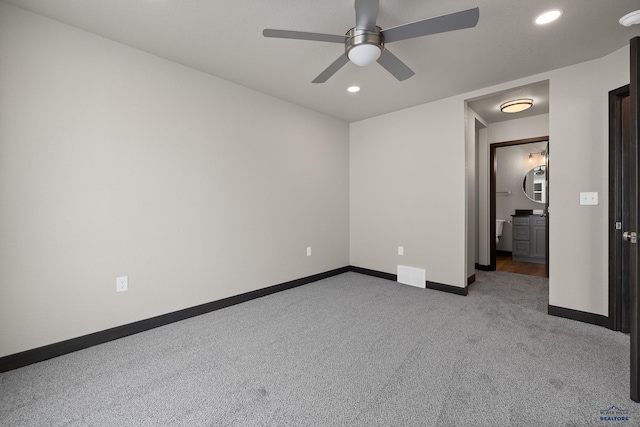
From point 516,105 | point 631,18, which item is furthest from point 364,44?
point 516,105

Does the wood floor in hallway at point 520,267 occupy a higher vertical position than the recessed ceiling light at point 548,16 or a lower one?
lower

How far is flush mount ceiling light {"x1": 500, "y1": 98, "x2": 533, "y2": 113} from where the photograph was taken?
368 cm

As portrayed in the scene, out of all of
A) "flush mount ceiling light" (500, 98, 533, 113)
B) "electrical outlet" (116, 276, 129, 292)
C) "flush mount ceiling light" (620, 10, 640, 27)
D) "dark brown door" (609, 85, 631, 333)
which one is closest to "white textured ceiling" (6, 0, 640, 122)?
"flush mount ceiling light" (620, 10, 640, 27)

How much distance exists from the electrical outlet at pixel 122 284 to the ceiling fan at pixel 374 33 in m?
2.24

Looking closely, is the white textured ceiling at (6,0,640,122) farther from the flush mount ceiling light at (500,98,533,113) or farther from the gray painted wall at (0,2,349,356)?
the flush mount ceiling light at (500,98,533,113)

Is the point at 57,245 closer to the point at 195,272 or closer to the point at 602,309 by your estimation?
the point at 195,272

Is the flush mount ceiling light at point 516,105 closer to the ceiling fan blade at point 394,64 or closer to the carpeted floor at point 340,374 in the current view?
the ceiling fan blade at point 394,64

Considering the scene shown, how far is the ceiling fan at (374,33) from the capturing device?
1.62m

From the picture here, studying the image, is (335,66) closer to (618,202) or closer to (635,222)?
(635,222)

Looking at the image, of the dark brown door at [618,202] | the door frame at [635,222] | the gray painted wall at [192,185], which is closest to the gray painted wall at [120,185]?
the gray painted wall at [192,185]

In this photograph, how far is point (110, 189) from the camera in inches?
92.8

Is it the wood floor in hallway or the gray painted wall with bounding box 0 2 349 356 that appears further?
the wood floor in hallway

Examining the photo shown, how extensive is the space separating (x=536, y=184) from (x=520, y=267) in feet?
6.42

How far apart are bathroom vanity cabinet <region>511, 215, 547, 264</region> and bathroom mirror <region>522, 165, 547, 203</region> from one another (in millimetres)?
560
